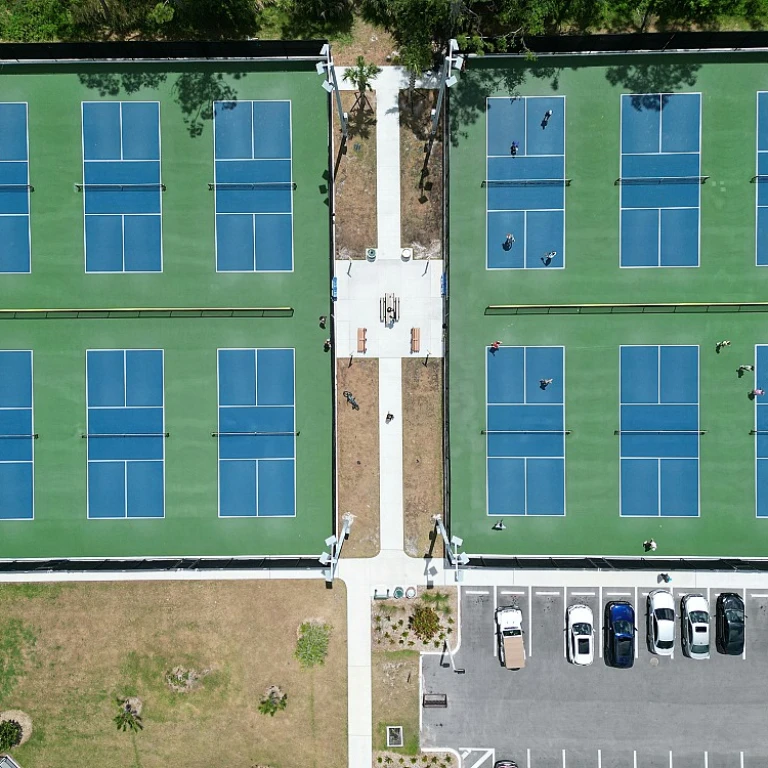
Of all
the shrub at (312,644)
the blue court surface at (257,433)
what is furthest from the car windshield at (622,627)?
the blue court surface at (257,433)

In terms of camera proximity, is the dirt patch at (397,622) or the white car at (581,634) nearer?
the white car at (581,634)

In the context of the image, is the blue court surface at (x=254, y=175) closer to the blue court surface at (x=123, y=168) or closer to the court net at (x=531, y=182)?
the blue court surface at (x=123, y=168)

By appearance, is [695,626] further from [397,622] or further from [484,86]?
[484,86]

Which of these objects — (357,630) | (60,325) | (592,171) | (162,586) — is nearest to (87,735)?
(162,586)

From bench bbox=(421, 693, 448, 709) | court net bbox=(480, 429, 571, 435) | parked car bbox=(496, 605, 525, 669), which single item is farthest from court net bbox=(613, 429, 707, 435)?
bench bbox=(421, 693, 448, 709)

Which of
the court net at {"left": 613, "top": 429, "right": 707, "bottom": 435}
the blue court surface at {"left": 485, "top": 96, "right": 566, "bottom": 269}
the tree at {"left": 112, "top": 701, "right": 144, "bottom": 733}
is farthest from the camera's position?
the tree at {"left": 112, "top": 701, "right": 144, "bottom": 733}

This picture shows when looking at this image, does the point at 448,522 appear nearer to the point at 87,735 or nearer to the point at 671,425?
the point at 671,425

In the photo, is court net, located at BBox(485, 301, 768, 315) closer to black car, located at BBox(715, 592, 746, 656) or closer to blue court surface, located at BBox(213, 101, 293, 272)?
blue court surface, located at BBox(213, 101, 293, 272)
